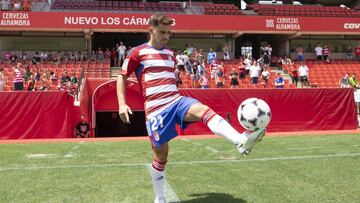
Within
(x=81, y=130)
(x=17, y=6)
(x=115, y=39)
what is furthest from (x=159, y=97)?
(x=115, y=39)

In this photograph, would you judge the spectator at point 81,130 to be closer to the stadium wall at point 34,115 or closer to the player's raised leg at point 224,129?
the stadium wall at point 34,115

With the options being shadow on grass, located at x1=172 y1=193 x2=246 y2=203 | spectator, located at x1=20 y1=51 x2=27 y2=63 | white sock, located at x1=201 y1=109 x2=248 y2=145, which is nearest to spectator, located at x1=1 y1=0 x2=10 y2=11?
spectator, located at x1=20 y1=51 x2=27 y2=63

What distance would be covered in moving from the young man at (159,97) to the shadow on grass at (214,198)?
40cm

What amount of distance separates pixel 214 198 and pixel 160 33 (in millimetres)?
1821

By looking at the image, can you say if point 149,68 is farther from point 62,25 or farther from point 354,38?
point 354,38

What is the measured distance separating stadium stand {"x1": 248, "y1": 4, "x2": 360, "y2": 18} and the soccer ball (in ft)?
95.3

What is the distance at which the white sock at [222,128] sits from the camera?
3.62 metres

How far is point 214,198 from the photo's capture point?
450 centimetres

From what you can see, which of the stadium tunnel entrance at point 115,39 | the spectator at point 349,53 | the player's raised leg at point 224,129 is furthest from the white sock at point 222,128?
the spectator at point 349,53

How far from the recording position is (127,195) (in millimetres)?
4664

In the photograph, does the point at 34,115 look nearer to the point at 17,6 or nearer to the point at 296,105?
the point at 296,105

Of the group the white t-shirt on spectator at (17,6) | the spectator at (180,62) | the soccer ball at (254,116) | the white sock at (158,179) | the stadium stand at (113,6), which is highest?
the stadium stand at (113,6)

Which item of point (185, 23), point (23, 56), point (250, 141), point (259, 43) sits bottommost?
point (250, 141)

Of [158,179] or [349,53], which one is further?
[349,53]
